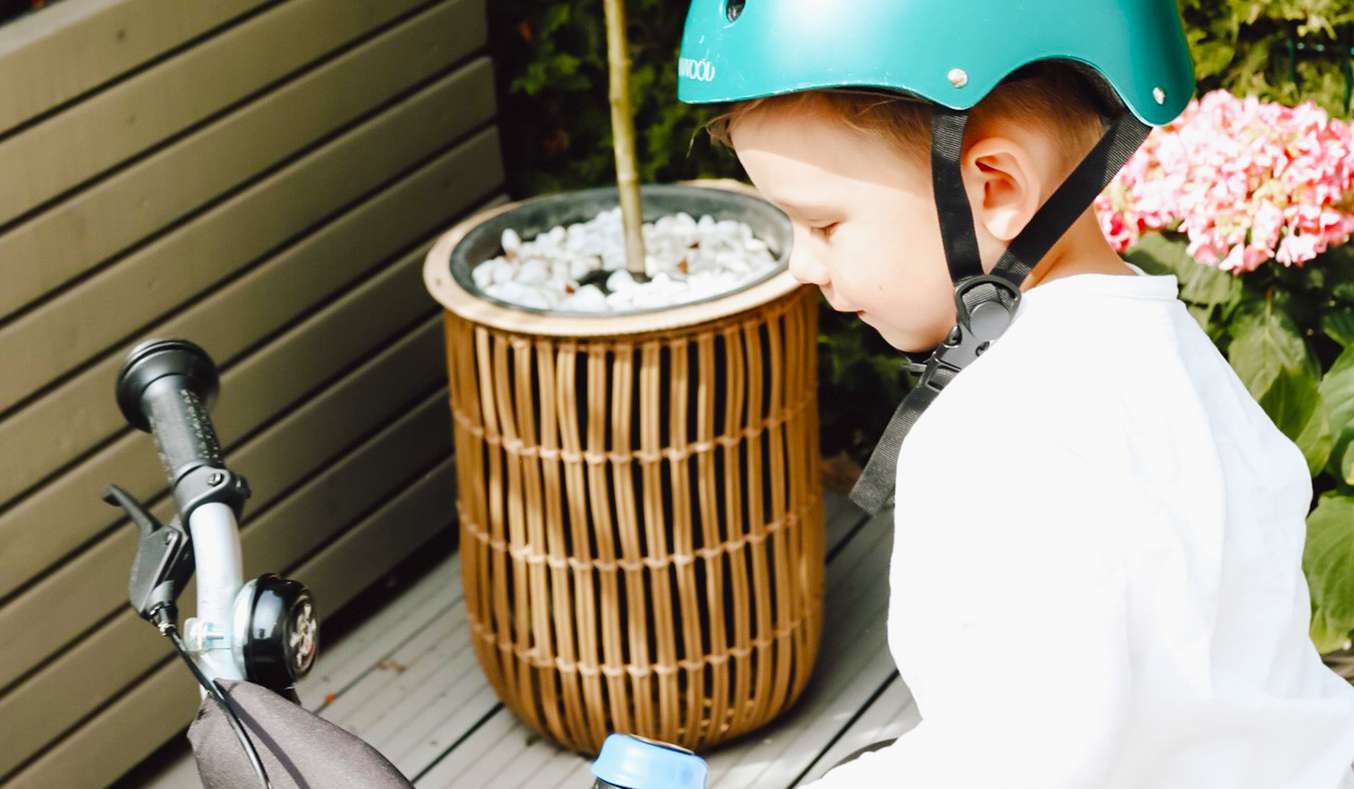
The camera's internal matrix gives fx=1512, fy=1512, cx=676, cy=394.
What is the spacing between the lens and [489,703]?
108 inches

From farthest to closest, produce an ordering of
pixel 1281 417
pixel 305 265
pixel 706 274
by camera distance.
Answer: pixel 305 265 < pixel 706 274 < pixel 1281 417

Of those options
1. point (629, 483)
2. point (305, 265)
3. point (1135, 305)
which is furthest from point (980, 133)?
point (305, 265)

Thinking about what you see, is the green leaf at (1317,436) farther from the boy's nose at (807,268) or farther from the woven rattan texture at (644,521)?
the boy's nose at (807,268)

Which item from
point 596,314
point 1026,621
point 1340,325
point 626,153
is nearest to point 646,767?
point 1026,621

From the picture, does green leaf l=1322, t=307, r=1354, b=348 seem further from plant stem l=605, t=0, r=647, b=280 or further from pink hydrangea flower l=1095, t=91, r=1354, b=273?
plant stem l=605, t=0, r=647, b=280

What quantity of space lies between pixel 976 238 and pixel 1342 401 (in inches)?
50.4

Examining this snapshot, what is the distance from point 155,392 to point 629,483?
114cm

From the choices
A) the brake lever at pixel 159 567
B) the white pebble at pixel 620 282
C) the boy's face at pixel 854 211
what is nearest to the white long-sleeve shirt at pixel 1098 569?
the boy's face at pixel 854 211

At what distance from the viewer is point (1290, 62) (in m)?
2.43

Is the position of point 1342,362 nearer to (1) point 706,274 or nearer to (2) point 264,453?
(1) point 706,274

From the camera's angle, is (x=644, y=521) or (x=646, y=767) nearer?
(x=646, y=767)

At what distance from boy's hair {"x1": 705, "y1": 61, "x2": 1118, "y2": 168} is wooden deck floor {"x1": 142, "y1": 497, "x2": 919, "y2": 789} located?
152 cm

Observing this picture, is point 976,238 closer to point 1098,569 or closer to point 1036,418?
point 1036,418

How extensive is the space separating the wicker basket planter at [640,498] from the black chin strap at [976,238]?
0.91m
